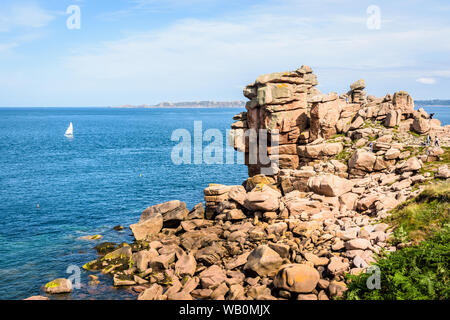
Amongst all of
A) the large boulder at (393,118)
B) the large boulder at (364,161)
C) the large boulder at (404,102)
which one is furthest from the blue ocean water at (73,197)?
the large boulder at (404,102)

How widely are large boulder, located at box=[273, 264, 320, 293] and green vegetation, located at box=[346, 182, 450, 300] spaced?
2.29m

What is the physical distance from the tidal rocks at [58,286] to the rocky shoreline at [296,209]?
0.10m

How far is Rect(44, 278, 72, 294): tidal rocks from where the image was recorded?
30766mm

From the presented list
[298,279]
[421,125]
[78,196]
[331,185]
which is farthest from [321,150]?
[78,196]

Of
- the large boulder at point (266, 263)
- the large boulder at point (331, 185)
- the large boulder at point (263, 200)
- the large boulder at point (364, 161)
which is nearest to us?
the large boulder at point (266, 263)

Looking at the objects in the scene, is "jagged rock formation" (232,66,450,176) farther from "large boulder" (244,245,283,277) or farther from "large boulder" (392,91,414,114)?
"large boulder" (244,245,283,277)

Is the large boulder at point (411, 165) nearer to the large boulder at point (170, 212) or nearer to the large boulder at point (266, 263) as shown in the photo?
the large boulder at point (266, 263)

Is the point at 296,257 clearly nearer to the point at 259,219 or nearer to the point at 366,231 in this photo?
the point at 366,231

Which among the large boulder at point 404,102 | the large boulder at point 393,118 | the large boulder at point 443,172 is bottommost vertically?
the large boulder at point 443,172

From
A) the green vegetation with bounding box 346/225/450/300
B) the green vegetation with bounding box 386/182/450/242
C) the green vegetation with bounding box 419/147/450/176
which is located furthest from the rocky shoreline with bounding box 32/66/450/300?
the green vegetation with bounding box 346/225/450/300

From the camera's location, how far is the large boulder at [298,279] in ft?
79.3

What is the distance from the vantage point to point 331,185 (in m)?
35.8

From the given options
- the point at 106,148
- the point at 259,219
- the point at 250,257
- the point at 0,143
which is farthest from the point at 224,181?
the point at 0,143

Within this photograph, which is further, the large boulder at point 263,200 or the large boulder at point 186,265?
the large boulder at point 263,200
